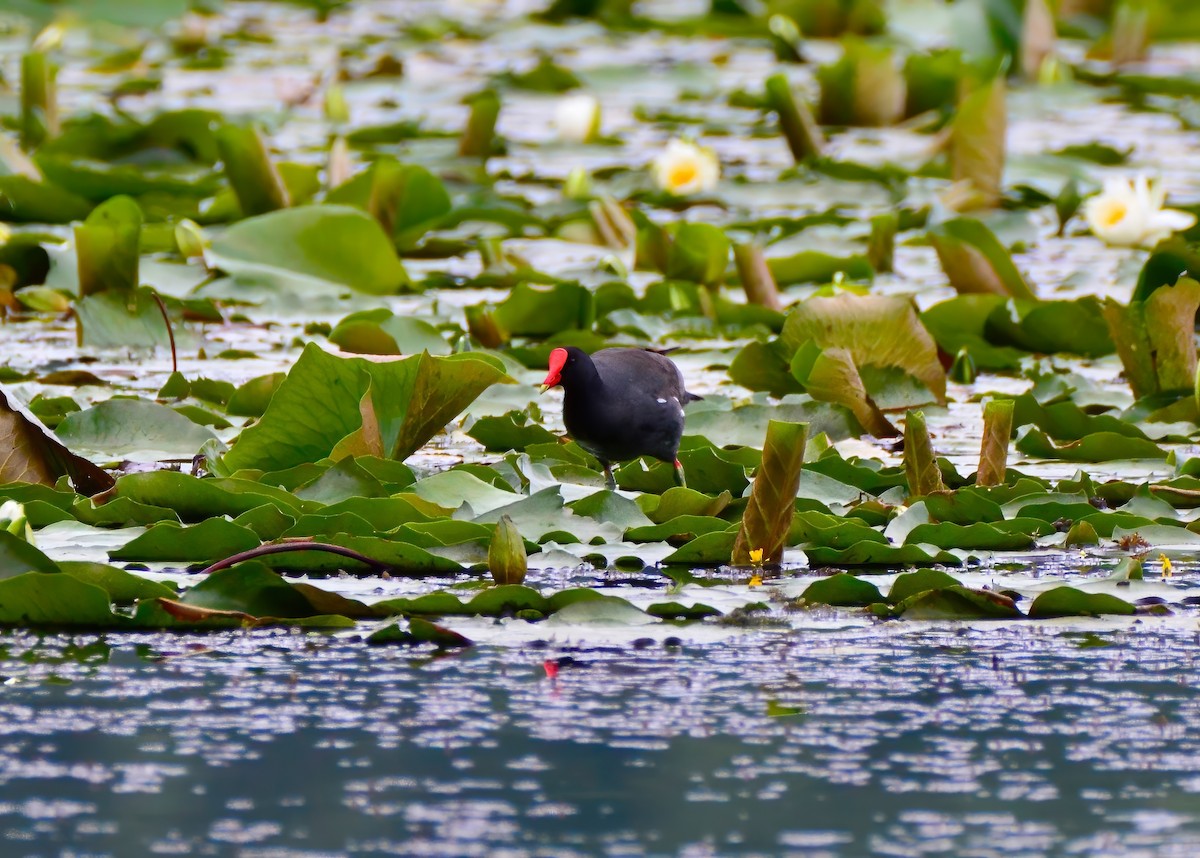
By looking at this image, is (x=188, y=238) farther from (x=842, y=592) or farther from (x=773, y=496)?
(x=842, y=592)

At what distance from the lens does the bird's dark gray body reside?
408 centimetres

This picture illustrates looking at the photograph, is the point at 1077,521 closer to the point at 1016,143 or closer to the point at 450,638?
the point at 450,638

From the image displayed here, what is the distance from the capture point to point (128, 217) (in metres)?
5.50

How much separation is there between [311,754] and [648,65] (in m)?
10.1

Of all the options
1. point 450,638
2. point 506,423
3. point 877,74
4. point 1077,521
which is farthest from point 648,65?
point 450,638

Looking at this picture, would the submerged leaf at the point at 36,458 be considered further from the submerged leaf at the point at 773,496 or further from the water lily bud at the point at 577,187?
the water lily bud at the point at 577,187

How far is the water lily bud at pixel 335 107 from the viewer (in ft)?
32.8

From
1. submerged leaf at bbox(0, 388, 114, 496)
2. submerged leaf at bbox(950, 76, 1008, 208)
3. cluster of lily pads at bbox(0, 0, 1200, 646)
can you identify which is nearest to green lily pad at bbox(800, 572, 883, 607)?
cluster of lily pads at bbox(0, 0, 1200, 646)

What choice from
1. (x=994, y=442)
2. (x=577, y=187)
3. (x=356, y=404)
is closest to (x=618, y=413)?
(x=356, y=404)

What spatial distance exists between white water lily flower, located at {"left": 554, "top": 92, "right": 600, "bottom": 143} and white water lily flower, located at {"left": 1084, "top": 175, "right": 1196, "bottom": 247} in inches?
122

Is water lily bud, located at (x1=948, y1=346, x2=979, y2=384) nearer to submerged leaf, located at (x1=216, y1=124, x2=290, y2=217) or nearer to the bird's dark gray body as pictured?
the bird's dark gray body

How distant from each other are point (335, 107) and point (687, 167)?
3.18 meters

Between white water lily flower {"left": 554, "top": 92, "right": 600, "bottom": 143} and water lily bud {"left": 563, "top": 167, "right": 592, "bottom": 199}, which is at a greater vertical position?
white water lily flower {"left": 554, "top": 92, "right": 600, "bottom": 143}

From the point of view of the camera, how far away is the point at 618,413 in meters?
4.09
